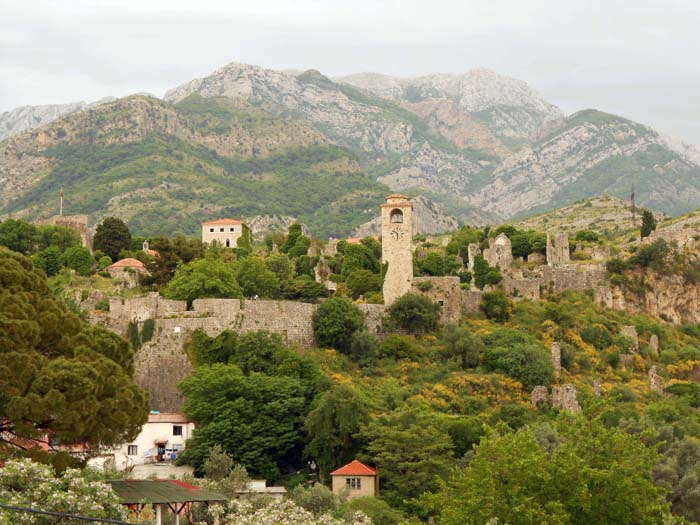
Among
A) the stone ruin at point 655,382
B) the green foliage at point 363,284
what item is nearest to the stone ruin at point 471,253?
the green foliage at point 363,284

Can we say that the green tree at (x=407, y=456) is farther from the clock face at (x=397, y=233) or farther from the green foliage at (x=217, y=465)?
the clock face at (x=397, y=233)

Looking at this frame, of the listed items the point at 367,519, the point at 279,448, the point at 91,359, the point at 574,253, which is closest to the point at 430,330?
the point at 279,448

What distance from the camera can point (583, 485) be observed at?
37656mm

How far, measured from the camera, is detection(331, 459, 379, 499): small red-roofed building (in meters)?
52.8

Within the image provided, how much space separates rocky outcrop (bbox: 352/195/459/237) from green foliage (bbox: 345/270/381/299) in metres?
75.6

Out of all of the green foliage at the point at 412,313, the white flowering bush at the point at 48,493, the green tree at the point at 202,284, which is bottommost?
the white flowering bush at the point at 48,493

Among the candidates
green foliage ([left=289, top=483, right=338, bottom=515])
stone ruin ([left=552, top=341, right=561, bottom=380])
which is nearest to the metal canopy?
green foliage ([left=289, top=483, right=338, bottom=515])

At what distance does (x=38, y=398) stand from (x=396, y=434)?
24.3 m

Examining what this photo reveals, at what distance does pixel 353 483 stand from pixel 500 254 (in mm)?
35329

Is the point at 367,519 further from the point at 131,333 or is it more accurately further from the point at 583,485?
the point at 131,333

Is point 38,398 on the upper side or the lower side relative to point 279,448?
upper

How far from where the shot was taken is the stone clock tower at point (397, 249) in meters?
72.2

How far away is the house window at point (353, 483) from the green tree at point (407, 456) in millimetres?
952

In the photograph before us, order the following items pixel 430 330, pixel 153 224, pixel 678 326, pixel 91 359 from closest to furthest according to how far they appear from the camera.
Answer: pixel 91 359
pixel 430 330
pixel 678 326
pixel 153 224
